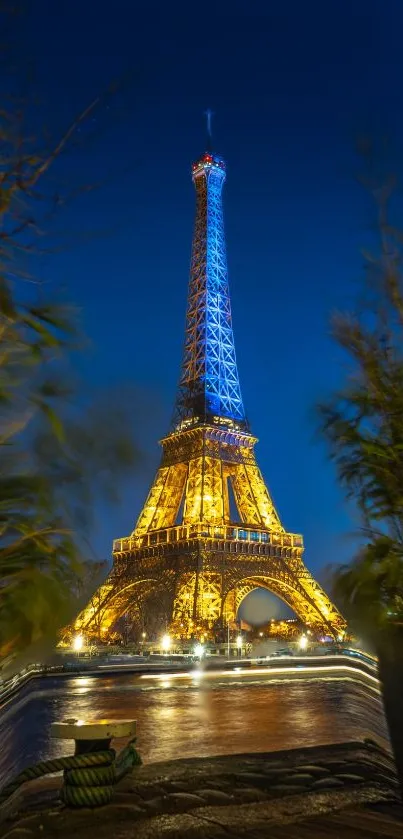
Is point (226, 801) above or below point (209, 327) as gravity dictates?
below

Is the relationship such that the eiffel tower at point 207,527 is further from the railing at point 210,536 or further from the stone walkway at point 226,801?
the stone walkway at point 226,801

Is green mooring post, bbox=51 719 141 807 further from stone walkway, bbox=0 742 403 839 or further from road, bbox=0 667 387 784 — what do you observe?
road, bbox=0 667 387 784

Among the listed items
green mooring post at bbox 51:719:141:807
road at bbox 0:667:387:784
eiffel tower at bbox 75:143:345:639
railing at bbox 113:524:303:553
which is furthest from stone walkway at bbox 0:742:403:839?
railing at bbox 113:524:303:553

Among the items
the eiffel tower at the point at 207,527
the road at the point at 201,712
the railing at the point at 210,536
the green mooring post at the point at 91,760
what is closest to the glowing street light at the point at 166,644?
the eiffel tower at the point at 207,527

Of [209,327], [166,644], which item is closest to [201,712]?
[166,644]

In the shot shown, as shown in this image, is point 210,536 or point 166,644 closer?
point 166,644

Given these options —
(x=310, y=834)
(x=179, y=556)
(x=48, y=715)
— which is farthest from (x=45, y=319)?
(x=179, y=556)

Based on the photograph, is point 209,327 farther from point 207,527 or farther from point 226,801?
point 226,801

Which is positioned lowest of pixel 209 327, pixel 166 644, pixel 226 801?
pixel 226 801
